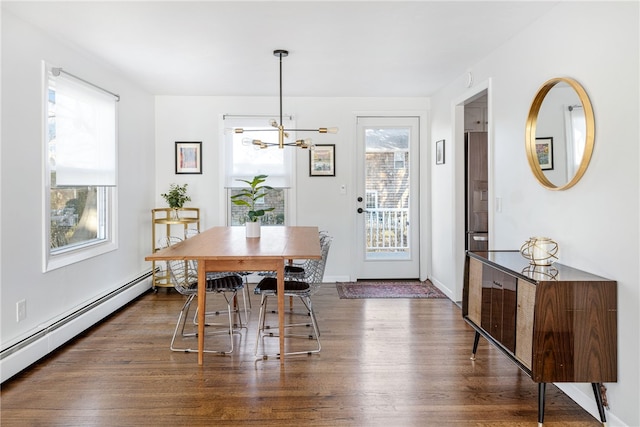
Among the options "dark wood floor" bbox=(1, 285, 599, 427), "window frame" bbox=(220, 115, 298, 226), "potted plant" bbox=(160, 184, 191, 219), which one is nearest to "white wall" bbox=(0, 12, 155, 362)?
"dark wood floor" bbox=(1, 285, 599, 427)

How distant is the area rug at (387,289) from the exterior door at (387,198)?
220 mm

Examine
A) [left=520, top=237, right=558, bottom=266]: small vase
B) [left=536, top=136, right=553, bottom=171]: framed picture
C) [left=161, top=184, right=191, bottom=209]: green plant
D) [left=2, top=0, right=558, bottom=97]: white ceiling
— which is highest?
[left=2, top=0, right=558, bottom=97]: white ceiling

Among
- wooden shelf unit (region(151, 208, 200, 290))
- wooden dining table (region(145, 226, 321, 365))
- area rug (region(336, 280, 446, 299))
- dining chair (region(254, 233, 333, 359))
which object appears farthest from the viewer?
wooden shelf unit (region(151, 208, 200, 290))

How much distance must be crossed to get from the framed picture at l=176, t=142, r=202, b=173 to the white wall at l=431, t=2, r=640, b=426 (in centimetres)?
348

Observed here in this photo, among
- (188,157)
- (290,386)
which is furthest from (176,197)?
(290,386)

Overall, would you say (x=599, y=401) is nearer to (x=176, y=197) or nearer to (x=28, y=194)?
(x=28, y=194)

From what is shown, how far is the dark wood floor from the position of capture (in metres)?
2.36

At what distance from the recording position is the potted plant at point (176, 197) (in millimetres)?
5223

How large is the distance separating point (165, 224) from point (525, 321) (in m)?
4.38

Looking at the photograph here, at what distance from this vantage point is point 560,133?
270 centimetres

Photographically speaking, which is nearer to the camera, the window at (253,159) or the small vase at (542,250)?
the small vase at (542,250)

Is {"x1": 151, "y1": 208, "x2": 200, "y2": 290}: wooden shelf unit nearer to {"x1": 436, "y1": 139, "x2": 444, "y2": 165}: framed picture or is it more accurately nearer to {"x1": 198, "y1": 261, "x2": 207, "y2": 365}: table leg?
{"x1": 198, "y1": 261, "x2": 207, "y2": 365}: table leg

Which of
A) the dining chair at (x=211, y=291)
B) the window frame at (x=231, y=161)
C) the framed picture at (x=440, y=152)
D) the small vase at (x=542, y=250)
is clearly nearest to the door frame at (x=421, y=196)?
the framed picture at (x=440, y=152)

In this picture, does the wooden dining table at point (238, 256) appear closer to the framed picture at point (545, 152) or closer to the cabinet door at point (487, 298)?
the cabinet door at point (487, 298)
